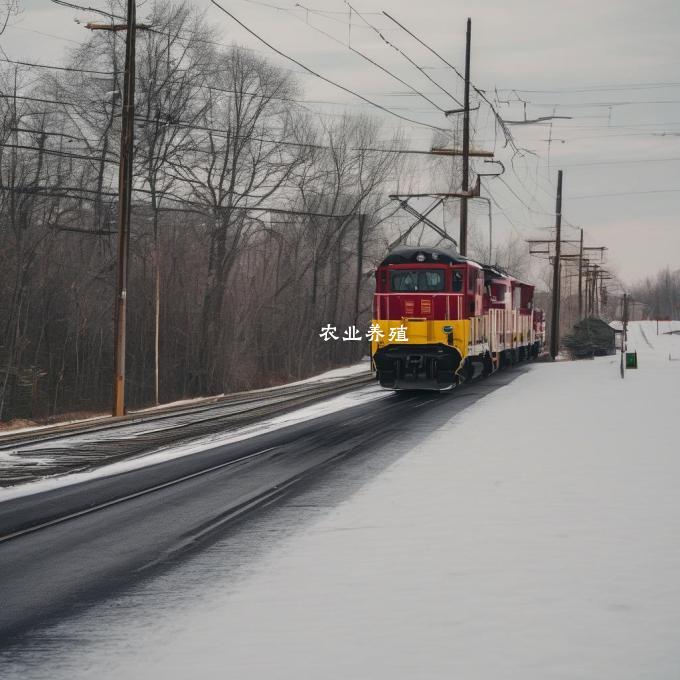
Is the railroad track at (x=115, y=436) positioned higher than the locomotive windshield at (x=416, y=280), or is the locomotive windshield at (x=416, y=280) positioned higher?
the locomotive windshield at (x=416, y=280)

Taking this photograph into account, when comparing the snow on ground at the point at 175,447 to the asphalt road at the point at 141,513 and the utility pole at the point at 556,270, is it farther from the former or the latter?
the utility pole at the point at 556,270

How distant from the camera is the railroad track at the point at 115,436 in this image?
16891 mm

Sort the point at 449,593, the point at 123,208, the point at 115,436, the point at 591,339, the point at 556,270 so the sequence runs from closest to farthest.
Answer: the point at 449,593 → the point at 115,436 → the point at 123,208 → the point at 556,270 → the point at 591,339

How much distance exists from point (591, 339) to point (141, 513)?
5429cm

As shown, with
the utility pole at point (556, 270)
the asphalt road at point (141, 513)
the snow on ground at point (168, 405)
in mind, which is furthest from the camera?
the utility pole at point (556, 270)

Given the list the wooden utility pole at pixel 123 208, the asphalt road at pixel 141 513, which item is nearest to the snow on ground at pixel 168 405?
the wooden utility pole at pixel 123 208

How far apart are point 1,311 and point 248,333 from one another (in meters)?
16.1

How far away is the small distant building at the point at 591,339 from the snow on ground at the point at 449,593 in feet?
157

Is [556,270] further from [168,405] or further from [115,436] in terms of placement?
[115,436]

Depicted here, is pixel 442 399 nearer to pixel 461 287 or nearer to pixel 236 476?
pixel 461 287

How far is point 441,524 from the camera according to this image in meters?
11.5

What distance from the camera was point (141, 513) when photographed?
41.2 ft

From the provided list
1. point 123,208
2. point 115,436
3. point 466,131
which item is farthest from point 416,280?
point 466,131

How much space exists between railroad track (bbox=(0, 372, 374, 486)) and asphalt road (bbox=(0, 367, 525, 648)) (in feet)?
4.60
